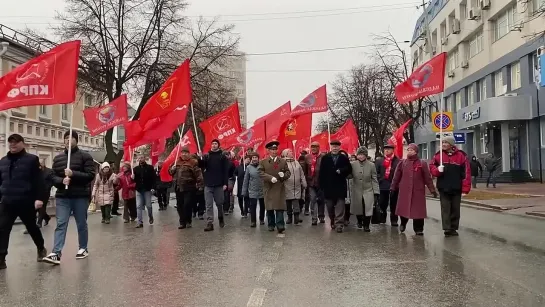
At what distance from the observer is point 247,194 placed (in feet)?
44.5

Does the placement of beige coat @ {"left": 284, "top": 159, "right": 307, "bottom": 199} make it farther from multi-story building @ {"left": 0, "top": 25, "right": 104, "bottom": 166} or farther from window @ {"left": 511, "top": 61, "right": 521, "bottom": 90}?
window @ {"left": 511, "top": 61, "right": 521, "bottom": 90}

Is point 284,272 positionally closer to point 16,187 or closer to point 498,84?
point 16,187

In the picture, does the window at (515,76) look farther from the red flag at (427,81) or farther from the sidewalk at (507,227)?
the red flag at (427,81)

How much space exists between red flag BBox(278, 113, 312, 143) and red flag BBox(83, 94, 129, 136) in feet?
16.1

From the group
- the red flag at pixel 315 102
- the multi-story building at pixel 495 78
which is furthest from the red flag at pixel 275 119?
the multi-story building at pixel 495 78

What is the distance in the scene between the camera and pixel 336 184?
11.3 m

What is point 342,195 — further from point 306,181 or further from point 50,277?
point 50,277

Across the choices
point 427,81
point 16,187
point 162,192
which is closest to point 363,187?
point 427,81

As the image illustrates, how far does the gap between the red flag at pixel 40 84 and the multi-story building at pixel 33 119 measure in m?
21.2

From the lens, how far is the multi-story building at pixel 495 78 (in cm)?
3112

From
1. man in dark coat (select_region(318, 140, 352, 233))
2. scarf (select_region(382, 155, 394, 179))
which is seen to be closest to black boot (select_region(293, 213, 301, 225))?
man in dark coat (select_region(318, 140, 352, 233))

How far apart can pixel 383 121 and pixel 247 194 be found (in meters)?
40.5

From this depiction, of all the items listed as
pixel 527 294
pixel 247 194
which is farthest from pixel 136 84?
pixel 527 294

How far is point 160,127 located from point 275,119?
571cm
